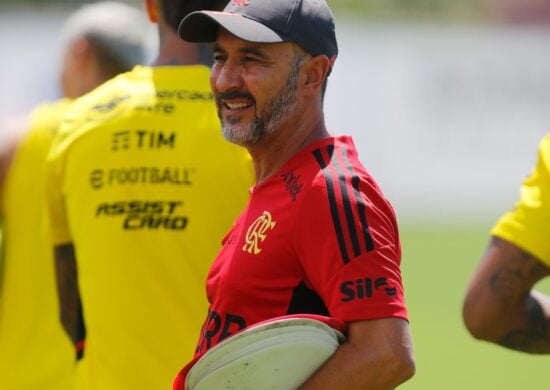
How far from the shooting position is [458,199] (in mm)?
18828

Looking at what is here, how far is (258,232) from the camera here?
3.70m

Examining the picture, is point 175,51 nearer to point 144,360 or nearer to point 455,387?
point 144,360

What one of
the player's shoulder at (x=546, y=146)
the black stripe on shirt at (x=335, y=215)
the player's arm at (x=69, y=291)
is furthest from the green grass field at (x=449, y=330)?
the black stripe on shirt at (x=335, y=215)

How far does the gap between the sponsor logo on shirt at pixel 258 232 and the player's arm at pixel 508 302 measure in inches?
41.2

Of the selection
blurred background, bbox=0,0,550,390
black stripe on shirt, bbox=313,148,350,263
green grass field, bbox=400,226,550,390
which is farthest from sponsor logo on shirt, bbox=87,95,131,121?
blurred background, bbox=0,0,550,390

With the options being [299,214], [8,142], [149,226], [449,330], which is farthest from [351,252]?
[449,330]

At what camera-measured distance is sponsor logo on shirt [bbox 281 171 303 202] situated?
364 cm

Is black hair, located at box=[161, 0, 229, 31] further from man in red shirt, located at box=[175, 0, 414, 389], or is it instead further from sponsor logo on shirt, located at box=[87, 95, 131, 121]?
man in red shirt, located at box=[175, 0, 414, 389]

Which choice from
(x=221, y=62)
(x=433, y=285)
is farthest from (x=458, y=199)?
(x=221, y=62)

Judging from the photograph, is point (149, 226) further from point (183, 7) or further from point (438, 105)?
point (438, 105)

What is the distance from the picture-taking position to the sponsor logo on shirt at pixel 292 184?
3.64m

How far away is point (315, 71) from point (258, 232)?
0.51m

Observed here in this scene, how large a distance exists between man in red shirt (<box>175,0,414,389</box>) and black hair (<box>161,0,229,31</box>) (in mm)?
661

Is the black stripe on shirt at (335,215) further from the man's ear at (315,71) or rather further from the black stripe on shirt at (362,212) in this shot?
the man's ear at (315,71)
